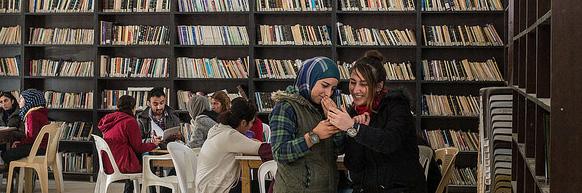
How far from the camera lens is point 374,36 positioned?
888 cm

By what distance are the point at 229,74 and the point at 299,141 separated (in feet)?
18.7

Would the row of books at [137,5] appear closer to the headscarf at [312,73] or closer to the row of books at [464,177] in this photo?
the row of books at [464,177]

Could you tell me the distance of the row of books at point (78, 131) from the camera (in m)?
9.82

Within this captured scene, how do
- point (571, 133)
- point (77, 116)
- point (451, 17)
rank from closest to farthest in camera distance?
point (571, 133) < point (451, 17) < point (77, 116)

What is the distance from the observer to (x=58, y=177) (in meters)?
8.47

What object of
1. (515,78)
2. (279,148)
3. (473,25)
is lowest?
(279,148)

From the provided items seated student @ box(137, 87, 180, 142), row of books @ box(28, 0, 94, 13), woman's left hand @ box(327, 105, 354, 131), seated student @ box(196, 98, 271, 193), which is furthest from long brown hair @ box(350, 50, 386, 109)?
row of books @ box(28, 0, 94, 13)

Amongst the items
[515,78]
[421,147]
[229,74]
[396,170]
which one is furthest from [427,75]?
[396,170]

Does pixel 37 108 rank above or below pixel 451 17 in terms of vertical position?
below

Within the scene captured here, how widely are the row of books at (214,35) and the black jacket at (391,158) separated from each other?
555 cm

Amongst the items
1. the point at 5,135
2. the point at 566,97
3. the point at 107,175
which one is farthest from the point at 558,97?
the point at 5,135

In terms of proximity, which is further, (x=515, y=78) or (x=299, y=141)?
(x=515, y=78)

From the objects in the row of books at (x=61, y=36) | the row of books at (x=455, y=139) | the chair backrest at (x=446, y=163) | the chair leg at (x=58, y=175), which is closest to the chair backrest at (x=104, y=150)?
the chair leg at (x=58, y=175)

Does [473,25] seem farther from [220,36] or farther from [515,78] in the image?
[515,78]
